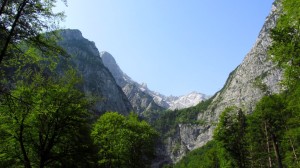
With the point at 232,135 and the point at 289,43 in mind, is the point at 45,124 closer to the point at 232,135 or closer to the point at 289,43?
the point at 289,43

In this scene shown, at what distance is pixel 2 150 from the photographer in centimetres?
2306

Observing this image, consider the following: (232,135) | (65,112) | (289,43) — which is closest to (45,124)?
(65,112)

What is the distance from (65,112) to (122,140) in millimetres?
13951

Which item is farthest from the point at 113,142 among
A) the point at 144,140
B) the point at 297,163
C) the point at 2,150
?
the point at 297,163

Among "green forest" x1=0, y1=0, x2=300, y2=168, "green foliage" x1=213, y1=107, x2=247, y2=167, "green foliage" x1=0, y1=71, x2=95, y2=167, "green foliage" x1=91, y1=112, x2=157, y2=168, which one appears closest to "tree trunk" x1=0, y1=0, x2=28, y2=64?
"green forest" x1=0, y1=0, x2=300, y2=168

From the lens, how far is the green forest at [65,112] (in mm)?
13156

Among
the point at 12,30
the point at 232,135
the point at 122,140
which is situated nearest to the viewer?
the point at 12,30

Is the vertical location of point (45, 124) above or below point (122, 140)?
above

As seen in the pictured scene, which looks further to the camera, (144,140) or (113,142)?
(144,140)

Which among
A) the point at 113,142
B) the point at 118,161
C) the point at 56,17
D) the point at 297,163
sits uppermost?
the point at 56,17

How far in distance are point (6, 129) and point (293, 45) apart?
21.0 meters

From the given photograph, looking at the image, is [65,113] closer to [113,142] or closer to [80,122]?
[80,122]

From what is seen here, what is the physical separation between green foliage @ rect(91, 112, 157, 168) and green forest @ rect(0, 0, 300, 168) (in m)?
0.13

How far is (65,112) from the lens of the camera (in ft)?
81.0
